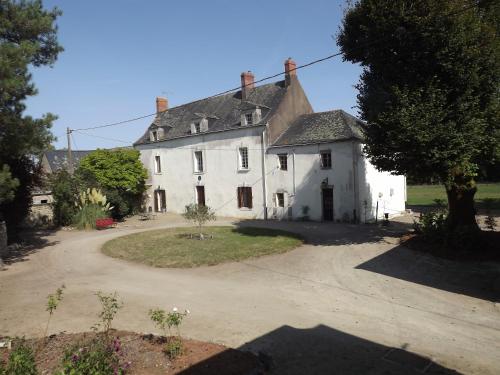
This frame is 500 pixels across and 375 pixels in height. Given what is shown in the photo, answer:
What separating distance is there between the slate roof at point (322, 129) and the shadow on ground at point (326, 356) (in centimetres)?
1662

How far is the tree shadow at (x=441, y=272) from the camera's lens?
10.6 meters

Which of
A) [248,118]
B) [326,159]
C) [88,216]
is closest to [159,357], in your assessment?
[326,159]

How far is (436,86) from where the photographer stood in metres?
13.7

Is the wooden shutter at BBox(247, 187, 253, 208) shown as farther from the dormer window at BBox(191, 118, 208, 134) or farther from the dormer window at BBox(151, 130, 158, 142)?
the dormer window at BBox(151, 130, 158, 142)

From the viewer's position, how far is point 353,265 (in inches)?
527

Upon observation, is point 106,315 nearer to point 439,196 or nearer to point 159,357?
point 159,357

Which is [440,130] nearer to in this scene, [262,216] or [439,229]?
[439,229]

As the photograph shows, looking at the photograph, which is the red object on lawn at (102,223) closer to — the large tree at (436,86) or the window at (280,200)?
the window at (280,200)

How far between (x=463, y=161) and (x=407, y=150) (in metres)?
1.92

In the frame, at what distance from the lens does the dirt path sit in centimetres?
689

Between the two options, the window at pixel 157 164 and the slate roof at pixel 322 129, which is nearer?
the slate roof at pixel 322 129

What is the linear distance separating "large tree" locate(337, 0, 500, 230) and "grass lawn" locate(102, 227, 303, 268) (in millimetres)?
6585

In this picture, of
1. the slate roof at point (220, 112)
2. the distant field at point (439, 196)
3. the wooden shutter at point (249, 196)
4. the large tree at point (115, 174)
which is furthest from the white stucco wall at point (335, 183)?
the large tree at point (115, 174)

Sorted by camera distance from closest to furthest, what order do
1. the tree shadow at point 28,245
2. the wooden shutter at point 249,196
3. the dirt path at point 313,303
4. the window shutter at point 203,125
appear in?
1. the dirt path at point 313,303
2. the tree shadow at point 28,245
3. the wooden shutter at point 249,196
4. the window shutter at point 203,125
